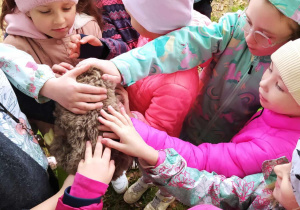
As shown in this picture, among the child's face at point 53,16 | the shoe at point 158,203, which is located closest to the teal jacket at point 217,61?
the child's face at point 53,16

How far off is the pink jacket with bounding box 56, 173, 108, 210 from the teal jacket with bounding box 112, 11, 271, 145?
1.97 feet

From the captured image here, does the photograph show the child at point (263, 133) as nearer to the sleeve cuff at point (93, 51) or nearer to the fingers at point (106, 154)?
the fingers at point (106, 154)

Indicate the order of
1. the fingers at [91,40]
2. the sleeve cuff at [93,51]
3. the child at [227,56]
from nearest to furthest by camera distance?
the child at [227,56], the fingers at [91,40], the sleeve cuff at [93,51]

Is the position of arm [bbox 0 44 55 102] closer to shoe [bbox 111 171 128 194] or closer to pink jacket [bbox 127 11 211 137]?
pink jacket [bbox 127 11 211 137]

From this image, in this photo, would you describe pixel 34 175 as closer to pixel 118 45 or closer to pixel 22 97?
pixel 22 97

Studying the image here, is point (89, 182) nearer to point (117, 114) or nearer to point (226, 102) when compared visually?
point (117, 114)

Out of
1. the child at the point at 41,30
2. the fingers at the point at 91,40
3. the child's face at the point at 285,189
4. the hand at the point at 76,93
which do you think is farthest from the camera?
the fingers at the point at 91,40

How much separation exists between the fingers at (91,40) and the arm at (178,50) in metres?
0.35

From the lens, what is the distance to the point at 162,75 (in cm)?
165

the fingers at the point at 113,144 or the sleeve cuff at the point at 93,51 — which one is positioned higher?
the sleeve cuff at the point at 93,51

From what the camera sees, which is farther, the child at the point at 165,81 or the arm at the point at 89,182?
the child at the point at 165,81

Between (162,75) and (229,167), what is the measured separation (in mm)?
673

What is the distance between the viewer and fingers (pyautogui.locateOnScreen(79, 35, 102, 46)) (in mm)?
1739

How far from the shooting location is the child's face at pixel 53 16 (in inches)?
69.1
